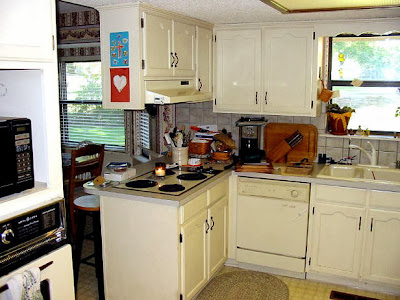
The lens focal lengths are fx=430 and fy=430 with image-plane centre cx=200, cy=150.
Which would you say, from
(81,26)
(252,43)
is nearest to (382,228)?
(252,43)

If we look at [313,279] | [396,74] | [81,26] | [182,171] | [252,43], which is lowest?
[313,279]

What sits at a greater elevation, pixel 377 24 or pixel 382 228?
pixel 377 24

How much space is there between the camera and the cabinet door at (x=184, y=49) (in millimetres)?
3453

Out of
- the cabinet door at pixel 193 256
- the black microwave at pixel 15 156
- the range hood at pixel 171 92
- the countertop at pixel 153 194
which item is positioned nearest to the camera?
the black microwave at pixel 15 156

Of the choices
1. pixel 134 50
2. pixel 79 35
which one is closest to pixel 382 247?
pixel 134 50

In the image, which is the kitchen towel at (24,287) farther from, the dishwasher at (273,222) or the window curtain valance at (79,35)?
the window curtain valance at (79,35)

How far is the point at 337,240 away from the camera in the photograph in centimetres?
353

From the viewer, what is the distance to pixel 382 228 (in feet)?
11.0

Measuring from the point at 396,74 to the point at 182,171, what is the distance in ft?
6.88

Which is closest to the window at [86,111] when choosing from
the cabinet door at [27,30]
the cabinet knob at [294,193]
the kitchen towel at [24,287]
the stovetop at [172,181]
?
the stovetop at [172,181]

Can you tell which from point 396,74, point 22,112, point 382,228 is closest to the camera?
point 22,112

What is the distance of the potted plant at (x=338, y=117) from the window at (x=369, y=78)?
17 cm

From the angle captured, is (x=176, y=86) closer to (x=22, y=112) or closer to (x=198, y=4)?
(x=198, y=4)

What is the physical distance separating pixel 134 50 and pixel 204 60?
3.38 ft
